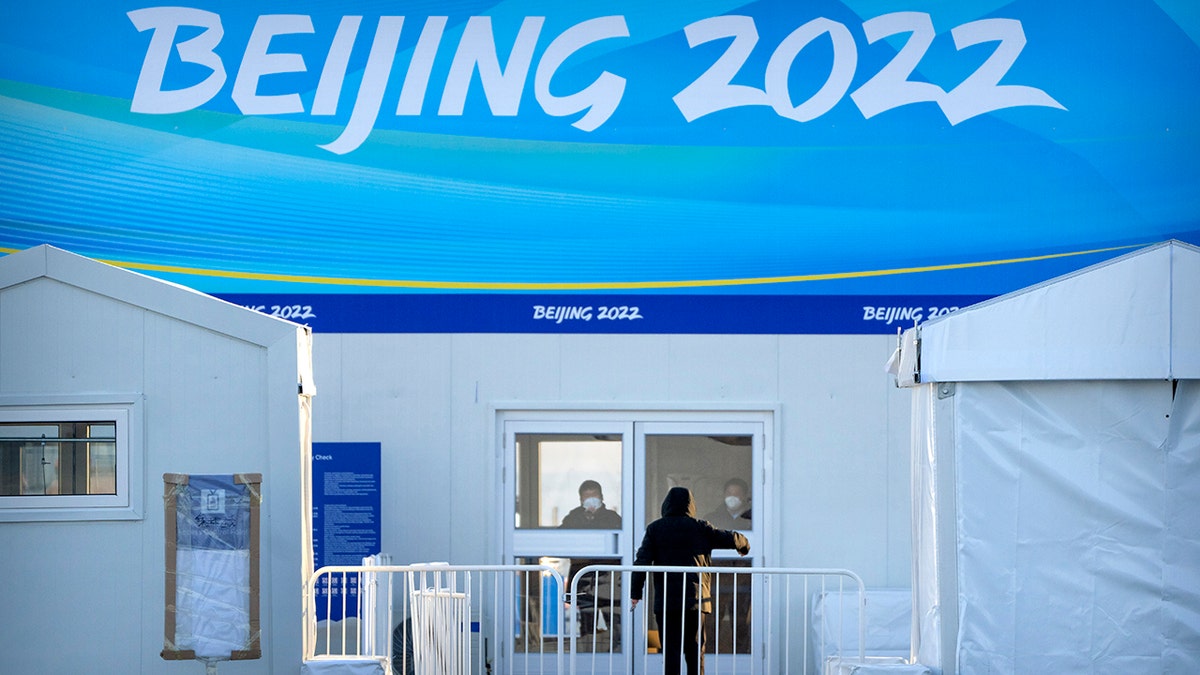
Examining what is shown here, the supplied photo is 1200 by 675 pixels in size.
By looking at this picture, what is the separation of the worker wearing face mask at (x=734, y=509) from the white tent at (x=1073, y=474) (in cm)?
257

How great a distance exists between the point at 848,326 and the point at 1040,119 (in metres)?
1.93

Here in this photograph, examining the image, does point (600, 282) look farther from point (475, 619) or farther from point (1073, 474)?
point (1073, 474)

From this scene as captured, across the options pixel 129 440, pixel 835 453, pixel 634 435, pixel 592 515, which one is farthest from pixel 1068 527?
pixel 129 440

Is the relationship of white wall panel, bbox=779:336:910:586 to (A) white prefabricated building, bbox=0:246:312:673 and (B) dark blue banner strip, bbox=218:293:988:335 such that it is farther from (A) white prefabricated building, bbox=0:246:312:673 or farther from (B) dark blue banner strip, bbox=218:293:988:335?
(A) white prefabricated building, bbox=0:246:312:673

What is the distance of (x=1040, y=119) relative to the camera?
8.82 m

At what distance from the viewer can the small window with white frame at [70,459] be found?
6.20 m

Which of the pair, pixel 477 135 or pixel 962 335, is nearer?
pixel 962 335

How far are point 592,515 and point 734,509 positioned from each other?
0.97m

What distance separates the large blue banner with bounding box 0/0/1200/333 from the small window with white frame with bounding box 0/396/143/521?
2688 mm

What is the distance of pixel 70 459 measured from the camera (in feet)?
20.4

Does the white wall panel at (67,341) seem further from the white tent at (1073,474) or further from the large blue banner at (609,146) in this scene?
the white tent at (1073,474)

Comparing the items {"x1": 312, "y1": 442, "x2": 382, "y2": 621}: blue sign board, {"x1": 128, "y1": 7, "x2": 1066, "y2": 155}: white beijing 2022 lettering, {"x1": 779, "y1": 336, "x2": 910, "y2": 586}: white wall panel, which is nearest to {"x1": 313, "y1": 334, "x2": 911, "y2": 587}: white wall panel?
{"x1": 779, "y1": 336, "x2": 910, "y2": 586}: white wall panel

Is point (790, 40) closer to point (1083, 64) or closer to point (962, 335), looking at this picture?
point (1083, 64)

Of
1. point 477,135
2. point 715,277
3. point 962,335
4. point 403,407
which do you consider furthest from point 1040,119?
point 403,407
